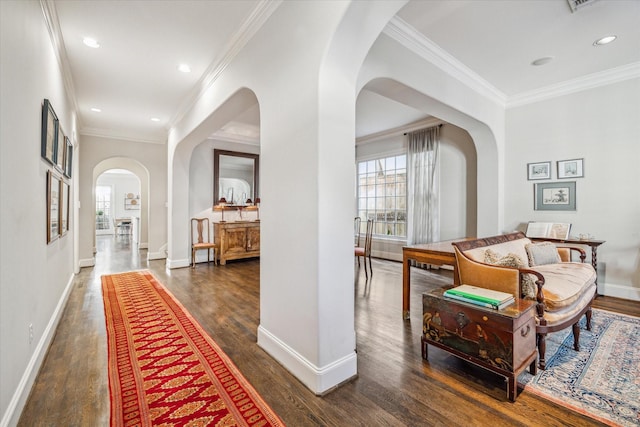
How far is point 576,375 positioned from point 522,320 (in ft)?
2.33

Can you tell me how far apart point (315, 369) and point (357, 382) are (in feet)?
1.07

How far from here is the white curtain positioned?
5.41 m

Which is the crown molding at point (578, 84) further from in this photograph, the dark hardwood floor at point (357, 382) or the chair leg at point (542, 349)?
the chair leg at point (542, 349)

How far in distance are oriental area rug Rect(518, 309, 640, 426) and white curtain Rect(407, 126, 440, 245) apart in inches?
114

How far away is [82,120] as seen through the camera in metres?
5.51

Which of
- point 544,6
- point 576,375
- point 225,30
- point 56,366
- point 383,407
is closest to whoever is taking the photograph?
point 383,407

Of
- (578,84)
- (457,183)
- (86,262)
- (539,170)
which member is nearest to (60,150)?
(86,262)

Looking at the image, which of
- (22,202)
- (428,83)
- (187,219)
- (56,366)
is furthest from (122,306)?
(428,83)

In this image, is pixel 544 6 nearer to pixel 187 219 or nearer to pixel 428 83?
pixel 428 83

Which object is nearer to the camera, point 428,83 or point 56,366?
point 56,366

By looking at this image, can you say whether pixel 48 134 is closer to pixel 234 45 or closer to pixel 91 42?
pixel 91 42

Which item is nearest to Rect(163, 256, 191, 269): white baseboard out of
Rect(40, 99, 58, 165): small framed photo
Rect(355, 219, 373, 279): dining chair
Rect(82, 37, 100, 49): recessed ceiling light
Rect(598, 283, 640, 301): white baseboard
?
Rect(40, 99, 58, 165): small framed photo

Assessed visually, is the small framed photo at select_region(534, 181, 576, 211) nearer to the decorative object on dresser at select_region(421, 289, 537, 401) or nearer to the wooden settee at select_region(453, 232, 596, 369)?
the wooden settee at select_region(453, 232, 596, 369)

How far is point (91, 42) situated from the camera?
300 centimetres
